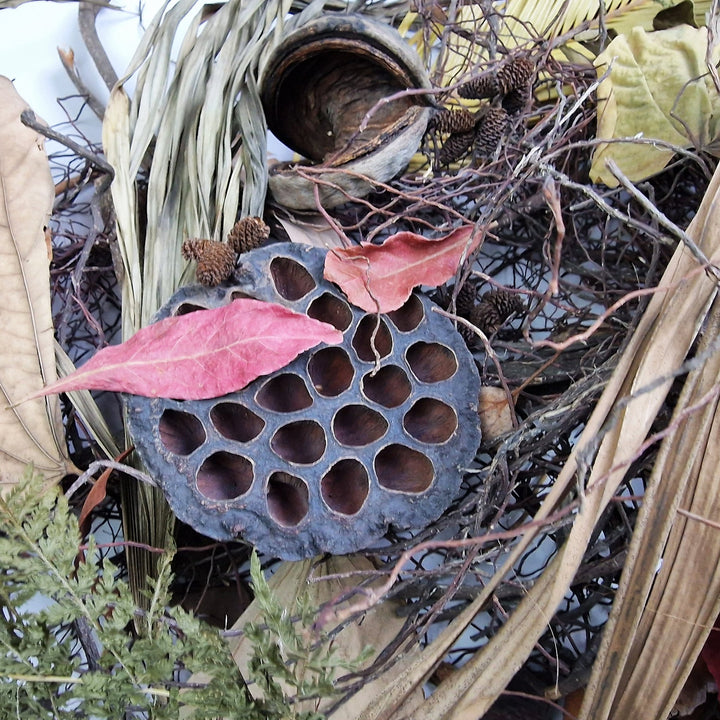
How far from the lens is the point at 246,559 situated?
0.69m

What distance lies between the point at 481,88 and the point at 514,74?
0.03 metres

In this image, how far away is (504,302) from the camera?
0.65 meters

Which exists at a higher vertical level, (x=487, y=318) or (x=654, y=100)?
(x=654, y=100)

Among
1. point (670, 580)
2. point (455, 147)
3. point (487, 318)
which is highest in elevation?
point (455, 147)

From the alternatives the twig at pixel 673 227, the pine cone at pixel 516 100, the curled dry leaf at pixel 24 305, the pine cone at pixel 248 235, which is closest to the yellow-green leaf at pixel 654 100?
the pine cone at pixel 516 100

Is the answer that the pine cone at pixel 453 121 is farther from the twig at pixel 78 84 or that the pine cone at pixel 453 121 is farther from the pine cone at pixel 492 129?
the twig at pixel 78 84

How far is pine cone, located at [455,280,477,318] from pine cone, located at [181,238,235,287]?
0.20 metres

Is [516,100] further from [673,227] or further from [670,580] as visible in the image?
[670,580]

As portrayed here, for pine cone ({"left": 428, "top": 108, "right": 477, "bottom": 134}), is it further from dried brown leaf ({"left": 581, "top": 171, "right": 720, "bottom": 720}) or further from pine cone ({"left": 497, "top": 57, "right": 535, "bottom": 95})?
dried brown leaf ({"left": 581, "top": 171, "right": 720, "bottom": 720})

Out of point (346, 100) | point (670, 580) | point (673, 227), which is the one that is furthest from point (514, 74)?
point (670, 580)

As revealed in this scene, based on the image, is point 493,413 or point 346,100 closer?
point 493,413

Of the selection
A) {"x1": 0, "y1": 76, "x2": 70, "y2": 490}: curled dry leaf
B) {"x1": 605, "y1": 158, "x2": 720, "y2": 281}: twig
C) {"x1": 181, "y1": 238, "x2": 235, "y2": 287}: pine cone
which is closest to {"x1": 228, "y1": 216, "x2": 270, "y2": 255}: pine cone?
{"x1": 181, "y1": 238, "x2": 235, "y2": 287}: pine cone

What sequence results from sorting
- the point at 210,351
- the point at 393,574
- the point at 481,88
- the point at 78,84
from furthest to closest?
1. the point at 78,84
2. the point at 481,88
3. the point at 210,351
4. the point at 393,574

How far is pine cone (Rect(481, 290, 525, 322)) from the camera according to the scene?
65 cm
